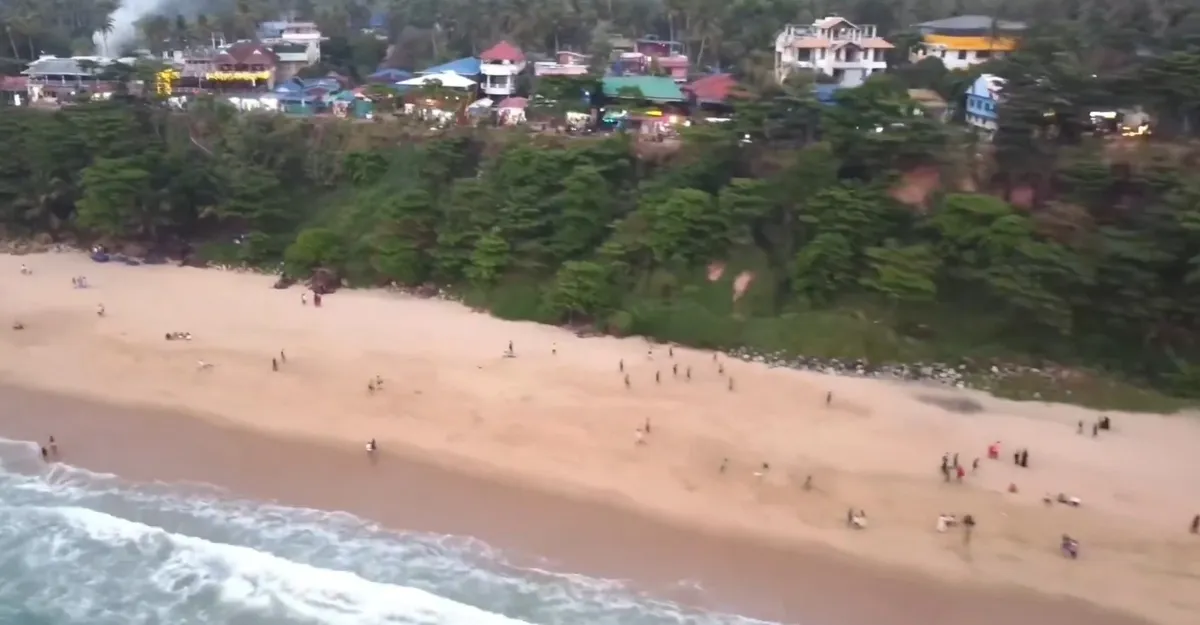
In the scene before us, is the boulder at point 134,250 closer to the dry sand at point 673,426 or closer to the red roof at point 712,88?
the dry sand at point 673,426

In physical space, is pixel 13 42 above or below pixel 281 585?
above

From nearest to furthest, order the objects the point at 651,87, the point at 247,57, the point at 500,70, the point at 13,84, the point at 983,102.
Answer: the point at 983,102 → the point at 651,87 → the point at 500,70 → the point at 13,84 → the point at 247,57

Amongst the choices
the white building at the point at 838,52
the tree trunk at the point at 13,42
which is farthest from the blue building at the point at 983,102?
the tree trunk at the point at 13,42

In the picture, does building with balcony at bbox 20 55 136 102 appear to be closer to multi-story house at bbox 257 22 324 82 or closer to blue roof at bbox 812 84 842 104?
multi-story house at bbox 257 22 324 82

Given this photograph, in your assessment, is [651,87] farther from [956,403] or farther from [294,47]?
[294,47]

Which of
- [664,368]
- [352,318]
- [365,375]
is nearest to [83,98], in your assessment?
[352,318]

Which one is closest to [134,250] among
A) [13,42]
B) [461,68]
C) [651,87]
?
[461,68]

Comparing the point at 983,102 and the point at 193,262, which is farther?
the point at 193,262

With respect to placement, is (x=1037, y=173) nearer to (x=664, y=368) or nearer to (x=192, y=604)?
(x=664, y=368)
